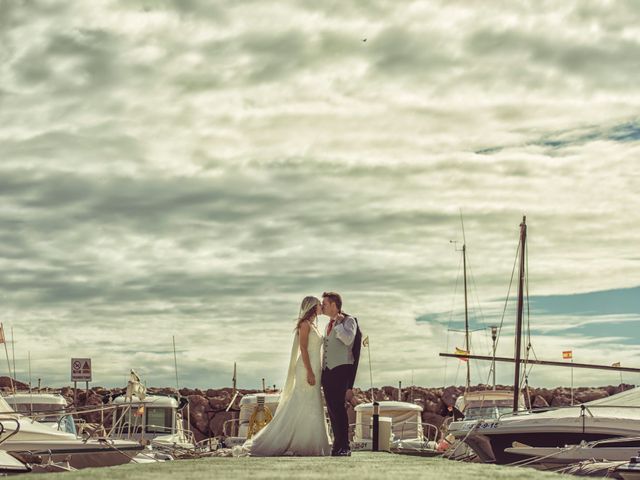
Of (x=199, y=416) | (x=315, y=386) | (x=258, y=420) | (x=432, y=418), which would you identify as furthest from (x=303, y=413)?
(x=432, y=418)

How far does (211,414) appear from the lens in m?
64.9

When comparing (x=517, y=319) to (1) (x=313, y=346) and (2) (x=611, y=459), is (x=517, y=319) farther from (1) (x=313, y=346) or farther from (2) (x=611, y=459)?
(1) (x=313, y=346)

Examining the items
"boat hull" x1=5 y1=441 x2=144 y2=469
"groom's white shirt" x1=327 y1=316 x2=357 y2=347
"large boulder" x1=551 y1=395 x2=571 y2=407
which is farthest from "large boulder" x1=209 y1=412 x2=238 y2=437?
"groom's white shirt" x1=327 y1=316 x2=357 y2=347

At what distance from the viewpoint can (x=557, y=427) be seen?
19.0 metres

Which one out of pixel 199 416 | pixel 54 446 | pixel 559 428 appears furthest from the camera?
pixel 199 416

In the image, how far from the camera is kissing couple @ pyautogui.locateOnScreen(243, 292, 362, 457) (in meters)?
14.5

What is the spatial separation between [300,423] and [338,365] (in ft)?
4.15

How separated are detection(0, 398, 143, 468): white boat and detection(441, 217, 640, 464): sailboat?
6529 millimetres

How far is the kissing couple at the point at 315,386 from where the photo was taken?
14.5 m

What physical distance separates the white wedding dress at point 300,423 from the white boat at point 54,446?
3.14m

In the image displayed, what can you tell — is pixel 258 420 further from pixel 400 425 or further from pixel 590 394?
pixel 590 394

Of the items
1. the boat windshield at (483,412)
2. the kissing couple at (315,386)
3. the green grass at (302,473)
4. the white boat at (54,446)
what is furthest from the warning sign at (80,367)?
the green grass at (302,473)

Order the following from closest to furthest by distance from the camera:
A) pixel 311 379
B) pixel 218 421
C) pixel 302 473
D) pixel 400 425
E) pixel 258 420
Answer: pixel 302 473, pixel 311 379, pixel 258 420, pixel 400 425, pixel 218 421

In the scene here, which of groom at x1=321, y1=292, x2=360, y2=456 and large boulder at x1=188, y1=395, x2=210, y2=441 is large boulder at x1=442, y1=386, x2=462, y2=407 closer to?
large boulder at x1=188, y1=395, x2=210, y2=441
